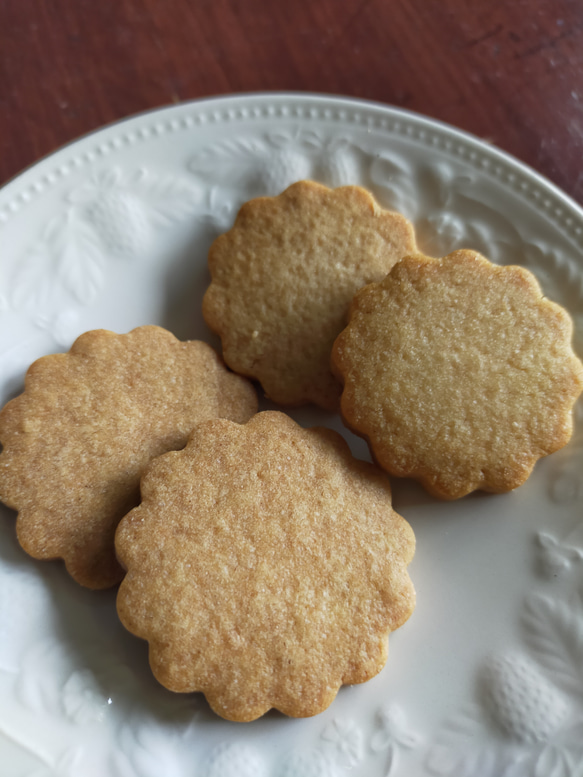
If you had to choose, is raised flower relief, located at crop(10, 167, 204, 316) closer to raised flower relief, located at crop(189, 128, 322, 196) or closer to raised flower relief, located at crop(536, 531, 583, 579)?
raised flower relief, located at crop(189, 128, 322, 196)

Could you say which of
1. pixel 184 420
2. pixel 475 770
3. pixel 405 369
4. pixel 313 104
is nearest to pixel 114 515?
pixel 184 420

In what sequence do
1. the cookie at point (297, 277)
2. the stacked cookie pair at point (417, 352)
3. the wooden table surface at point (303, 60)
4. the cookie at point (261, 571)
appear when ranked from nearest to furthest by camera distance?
1. the cookie at point (261, 571)
2. the stacked cookie pair at point (417, 352)
3. the cookie at point (297, 277)
4. the wooden table surface at point (303, 60)

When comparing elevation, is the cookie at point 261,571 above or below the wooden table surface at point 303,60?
below

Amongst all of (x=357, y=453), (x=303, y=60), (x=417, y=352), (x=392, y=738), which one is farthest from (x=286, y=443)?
(x=303, y=60)

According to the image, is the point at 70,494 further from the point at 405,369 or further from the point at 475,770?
the point at 475,770

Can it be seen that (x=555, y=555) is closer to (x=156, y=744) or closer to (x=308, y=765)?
(x=308, y=765)

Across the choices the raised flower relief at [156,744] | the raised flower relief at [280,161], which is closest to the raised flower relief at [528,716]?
the raised flower relief at [156,744]

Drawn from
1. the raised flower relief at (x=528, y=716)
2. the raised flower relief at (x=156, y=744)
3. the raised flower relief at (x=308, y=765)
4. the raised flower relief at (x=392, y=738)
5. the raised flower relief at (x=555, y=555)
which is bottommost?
the raised flower relief at (x=156, y=744)

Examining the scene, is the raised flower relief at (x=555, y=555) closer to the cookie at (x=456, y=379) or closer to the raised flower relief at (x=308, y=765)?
the cookie at (x=456, y=379)
